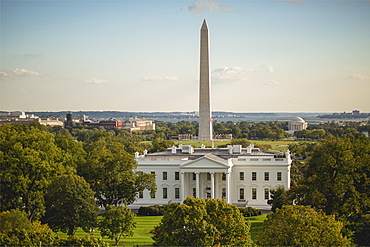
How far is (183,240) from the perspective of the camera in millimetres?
39188

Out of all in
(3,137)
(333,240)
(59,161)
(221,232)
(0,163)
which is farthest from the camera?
(59,161)

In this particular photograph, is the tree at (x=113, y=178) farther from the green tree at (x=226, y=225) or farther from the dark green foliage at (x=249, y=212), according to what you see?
the green tree at (x=226, y=225)

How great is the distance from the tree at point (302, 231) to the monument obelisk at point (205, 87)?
75.0 m

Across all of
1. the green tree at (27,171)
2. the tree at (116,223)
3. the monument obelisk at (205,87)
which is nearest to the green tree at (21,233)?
the tree at (116,223)

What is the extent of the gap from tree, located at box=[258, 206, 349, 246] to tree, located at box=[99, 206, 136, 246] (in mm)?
14486

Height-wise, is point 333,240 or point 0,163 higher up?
point 0,163

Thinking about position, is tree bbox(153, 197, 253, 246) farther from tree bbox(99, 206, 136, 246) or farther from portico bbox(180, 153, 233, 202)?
portico bbox(180, 153, 233, 202)

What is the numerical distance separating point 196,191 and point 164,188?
508cm

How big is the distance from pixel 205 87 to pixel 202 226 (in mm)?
78653

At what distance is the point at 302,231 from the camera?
3784 centimetres

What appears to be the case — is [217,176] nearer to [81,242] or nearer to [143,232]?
[143,232]

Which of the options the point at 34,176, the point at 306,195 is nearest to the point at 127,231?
the point at 34,176

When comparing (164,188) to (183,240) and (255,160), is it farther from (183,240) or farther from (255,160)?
(183,240)

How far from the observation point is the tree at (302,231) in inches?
1483
